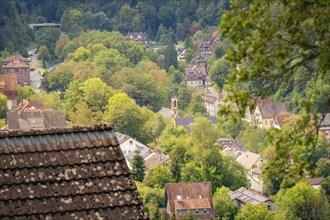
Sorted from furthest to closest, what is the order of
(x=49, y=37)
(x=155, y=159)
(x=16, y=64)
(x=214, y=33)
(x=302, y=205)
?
(x=214, y=33)
(x=49, y=37)
(x=16, y=64)
(x=155, y=159)
(x=302, y=205)

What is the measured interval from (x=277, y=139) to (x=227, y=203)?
51575mm

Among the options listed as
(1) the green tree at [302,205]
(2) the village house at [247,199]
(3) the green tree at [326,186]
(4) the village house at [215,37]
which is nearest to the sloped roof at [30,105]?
(2) the village house at [247,199]

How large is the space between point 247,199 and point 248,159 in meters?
16.3

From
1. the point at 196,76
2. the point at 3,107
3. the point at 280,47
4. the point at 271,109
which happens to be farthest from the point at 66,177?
the point at 196,76

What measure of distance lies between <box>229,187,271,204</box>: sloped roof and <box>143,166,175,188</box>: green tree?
12.6 feet

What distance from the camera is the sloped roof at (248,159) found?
253 ft

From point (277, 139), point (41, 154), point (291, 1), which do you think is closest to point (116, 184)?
point (41, 154)

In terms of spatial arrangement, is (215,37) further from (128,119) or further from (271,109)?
(128,119)

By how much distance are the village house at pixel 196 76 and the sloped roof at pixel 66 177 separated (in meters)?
117

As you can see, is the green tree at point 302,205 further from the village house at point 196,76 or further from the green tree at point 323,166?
the village house at point 196,76

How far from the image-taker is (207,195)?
61.6 metres

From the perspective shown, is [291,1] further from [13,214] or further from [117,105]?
[117,105]

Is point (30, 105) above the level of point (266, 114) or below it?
above

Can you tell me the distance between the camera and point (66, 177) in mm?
10203
